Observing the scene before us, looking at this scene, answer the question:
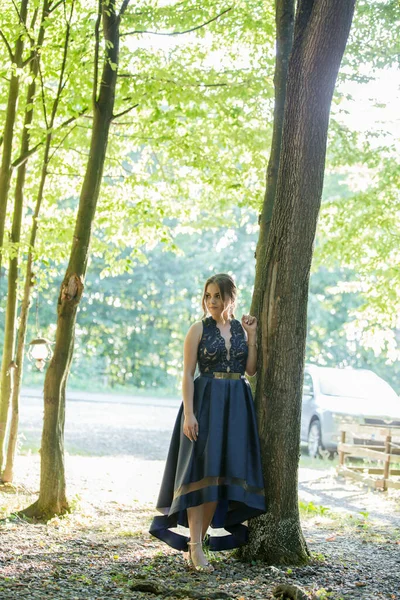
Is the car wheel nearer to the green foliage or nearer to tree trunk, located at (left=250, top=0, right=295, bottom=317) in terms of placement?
the green foliage

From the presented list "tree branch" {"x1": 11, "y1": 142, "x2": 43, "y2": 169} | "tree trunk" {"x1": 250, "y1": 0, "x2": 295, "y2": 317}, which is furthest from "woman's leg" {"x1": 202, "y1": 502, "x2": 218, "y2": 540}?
"tree branch" {"x1": 11, "y1": 142, "x2": 43, "y2": 169}

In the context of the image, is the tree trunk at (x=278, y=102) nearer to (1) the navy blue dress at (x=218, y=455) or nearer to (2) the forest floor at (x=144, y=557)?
(1) the navy blue dress at (x=218, y=455)

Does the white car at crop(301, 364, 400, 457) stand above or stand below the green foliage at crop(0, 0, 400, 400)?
below

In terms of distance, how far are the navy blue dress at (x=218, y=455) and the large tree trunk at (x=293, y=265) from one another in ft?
0.45

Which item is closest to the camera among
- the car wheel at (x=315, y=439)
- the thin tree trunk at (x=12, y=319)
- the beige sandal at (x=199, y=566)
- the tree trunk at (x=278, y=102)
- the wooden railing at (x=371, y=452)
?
the beige sandal at (x=199, y=566)

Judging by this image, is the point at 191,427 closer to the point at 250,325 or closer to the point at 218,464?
the point at 218,464

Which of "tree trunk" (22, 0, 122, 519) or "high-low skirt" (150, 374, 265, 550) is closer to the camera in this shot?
"high-low skirt" (150, 374, 265, 550)

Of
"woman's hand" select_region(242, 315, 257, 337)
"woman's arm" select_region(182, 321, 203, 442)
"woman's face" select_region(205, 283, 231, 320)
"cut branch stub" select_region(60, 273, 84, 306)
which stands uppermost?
"cut branch stub" select_region(60, 273, 84, 306)

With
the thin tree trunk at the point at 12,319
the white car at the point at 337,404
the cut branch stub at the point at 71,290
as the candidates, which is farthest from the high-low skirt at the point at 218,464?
the white car at the point at 337,404

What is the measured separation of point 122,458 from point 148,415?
8.75 meters

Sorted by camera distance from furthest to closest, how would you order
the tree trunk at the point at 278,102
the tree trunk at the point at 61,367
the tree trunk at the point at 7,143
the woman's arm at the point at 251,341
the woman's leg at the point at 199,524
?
1. the tree trunk at the point at 7,143
2. the tree trunk at the point at 61,367
3. the tree trunk at the point at 278,102
4. the woman's arm at the point at 251,341
5. the woman's leg at the point at 199,524

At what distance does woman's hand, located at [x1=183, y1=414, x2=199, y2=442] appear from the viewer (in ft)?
18.6

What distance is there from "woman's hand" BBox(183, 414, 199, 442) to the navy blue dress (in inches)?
2.4

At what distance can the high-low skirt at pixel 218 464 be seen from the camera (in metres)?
5.66
